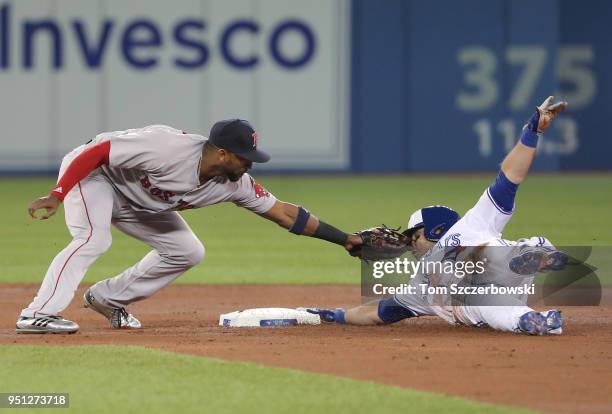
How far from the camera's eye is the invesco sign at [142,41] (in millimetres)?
22734

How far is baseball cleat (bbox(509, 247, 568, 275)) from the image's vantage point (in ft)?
24.2

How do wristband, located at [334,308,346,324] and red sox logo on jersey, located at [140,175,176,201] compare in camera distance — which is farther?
wristband, located at [334,308,346,324]

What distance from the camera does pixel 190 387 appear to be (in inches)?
230

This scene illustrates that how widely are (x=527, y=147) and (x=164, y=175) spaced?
214 centimetres

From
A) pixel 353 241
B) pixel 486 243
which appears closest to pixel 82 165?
pixel 353 241

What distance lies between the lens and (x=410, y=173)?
23.9 metres

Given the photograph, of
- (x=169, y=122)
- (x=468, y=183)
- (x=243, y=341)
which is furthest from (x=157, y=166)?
(x=169, y=122)

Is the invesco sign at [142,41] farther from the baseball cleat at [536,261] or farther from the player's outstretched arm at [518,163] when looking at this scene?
the baseball cleat at [536,261]

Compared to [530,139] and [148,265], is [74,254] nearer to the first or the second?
[148,265]

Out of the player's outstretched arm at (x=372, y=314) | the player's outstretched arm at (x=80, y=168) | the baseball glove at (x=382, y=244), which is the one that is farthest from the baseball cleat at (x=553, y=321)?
the player's outstretched arm at (x=80, y=168)

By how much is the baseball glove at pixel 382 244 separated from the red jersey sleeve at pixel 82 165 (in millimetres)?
1708

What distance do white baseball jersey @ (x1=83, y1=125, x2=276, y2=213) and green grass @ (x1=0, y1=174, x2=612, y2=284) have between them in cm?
360

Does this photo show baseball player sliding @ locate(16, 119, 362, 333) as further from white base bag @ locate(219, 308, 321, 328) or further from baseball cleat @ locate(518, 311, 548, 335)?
baseball cleat @ locate(518, 311, 548, 335)

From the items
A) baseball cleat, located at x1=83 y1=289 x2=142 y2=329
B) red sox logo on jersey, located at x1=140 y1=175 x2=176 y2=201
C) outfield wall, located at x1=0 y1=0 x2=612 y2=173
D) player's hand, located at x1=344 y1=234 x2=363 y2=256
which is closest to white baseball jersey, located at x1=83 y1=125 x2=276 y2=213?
red sox logo on jersey, located at x1=140 y1=175 x2=176 y2=201
